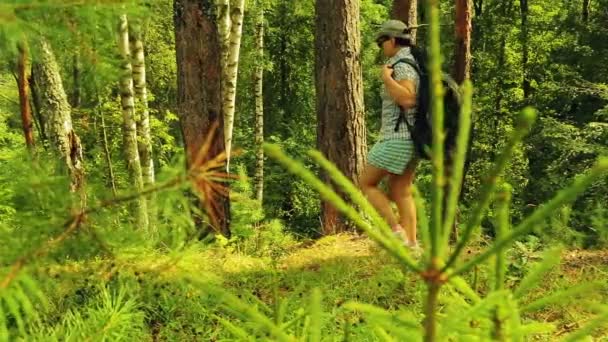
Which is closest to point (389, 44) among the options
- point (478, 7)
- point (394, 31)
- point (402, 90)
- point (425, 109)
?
point (394, 31)

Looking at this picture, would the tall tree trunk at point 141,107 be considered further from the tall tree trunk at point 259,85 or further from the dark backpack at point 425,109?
the dark backpack at point 425,109

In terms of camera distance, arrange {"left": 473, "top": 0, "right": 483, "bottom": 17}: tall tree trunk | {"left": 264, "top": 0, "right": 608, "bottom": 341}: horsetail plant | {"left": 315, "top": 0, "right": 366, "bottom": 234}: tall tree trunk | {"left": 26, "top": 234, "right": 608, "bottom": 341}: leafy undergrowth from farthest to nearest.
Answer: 1. {"left": 473, "top": 0, "right": 483, "bottom": 17}: tall tree trunk
2. {"left": 315, "top": 0, "right": 366, "bottom": 234}: tall tree trunk
3. {"left": 26, "top": 234, "right": 608, "bottom": 341}: leafy undergrowth
4. {"left": 264, "top": 0, "right": 608, "bottom": 341}: horsetail plant

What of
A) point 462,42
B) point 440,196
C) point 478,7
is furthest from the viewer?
point 478,7

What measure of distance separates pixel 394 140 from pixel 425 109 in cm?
32

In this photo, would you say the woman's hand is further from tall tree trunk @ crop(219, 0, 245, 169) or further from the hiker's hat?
tall tree trunk @ crop(219, 0, 245, 169)

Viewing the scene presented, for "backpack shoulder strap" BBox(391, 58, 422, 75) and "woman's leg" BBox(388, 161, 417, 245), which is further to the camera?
"woman's leg" BBox(388, 161, 417, 245)

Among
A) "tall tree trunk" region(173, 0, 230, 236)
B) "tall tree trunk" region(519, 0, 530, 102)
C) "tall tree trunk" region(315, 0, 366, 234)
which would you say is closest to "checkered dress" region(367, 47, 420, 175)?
"tall tree trunk" region(173, 0, 230, 236)

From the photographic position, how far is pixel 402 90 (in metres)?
4.10

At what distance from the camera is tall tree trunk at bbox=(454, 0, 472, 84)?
582cm

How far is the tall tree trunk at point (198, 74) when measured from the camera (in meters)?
5.74

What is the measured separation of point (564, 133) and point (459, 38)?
349 centimetres

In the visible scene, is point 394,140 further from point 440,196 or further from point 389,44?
point 440,196

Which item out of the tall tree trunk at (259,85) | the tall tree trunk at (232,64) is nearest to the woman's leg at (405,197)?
the tall tree trunk at (232,64)

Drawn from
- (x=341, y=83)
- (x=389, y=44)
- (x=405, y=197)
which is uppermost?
(x=389, y=44)
